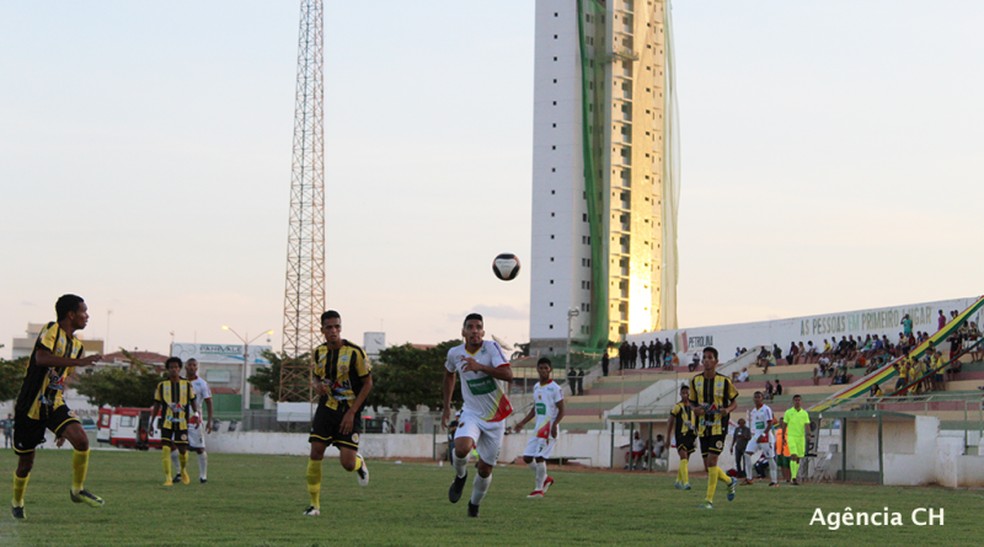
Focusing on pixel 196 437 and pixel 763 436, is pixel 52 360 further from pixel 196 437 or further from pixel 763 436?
pixel 763 436

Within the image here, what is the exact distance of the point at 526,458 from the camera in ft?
77.7

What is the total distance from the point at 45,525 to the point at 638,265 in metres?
116

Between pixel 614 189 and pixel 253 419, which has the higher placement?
pixel 614 189

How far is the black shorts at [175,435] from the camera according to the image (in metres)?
23.7

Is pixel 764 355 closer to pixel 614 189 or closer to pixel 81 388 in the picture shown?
pixel 614 189

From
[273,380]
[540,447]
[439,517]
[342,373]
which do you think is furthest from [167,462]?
[273,380]

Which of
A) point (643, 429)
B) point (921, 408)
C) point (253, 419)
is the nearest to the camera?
point (921, 408)

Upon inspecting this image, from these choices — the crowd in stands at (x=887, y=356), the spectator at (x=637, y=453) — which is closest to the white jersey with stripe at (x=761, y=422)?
the spectator at (x=637, y=453)

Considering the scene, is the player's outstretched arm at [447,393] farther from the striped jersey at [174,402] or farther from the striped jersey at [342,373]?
the striped jersey at [174,402]

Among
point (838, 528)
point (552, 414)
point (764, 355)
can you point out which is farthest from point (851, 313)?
point (838, 528)

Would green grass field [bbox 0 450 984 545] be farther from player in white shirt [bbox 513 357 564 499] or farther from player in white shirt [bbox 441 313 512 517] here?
player in white shirt [bbox 441 313 512 517]

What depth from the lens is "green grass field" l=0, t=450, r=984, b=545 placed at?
1307 centimetres

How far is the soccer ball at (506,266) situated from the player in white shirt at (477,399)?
83.3ft

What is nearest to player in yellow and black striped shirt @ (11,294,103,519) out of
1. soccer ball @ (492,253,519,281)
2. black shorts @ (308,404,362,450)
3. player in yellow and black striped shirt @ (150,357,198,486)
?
black shorts @ (308,404,362,450)
